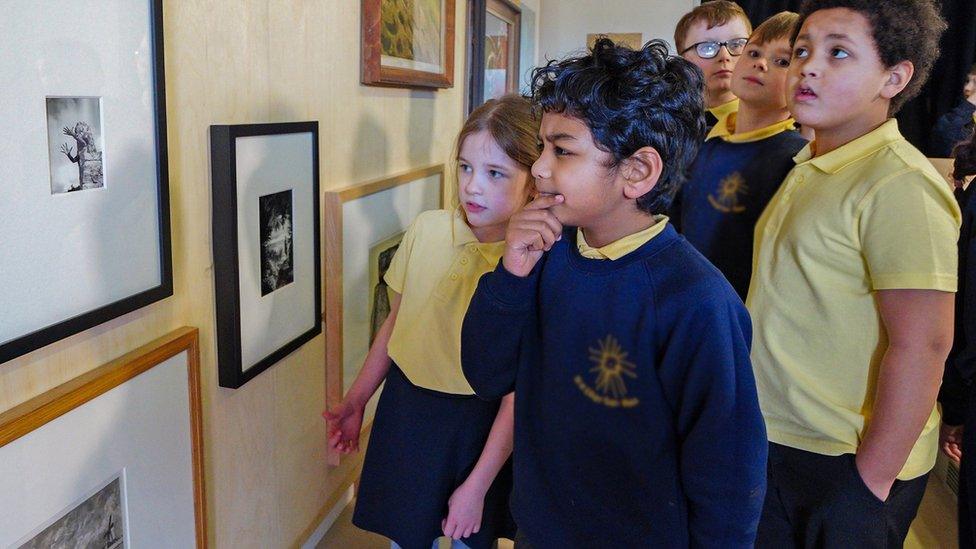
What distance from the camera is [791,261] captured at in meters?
1.33

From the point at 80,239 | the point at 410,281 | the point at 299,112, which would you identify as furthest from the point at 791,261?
the point at 80,239

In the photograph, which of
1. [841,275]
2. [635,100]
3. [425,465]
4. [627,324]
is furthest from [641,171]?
[425,465]

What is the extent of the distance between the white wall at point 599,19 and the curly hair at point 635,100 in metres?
3.13

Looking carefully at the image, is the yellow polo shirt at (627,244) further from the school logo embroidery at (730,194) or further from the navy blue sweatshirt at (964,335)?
the navy blue sweatshirt at (964,335)

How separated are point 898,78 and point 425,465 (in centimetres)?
115

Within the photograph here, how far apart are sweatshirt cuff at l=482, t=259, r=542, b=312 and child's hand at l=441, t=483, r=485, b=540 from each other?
0.47m

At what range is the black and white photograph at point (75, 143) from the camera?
89 centimetres

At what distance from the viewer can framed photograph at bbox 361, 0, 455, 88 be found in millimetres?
1799

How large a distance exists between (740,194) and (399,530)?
3.65ft

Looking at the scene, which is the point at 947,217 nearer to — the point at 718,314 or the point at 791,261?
the point at 791,261

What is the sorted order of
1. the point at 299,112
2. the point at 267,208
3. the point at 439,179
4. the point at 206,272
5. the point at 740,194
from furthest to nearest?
the point at 439,179
the point at 740,194
the point at 299,112
the point at 267,208
the point at 206,272

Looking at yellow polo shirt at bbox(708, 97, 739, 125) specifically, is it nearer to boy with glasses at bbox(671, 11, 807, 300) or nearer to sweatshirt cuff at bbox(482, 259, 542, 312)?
boy with glasses at bbox(671, 11, 807, 300)

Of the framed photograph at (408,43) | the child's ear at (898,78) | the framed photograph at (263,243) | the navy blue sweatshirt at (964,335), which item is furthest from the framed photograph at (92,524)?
the navy blue sweatshirt at (964,335)

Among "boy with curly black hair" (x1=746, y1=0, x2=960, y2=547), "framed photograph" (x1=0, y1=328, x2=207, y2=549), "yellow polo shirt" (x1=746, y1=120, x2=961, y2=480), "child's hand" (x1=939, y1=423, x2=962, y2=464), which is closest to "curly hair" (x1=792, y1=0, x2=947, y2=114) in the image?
"boy with curly black hair" (x1=746, y1=0, x2=960, y2=547)
